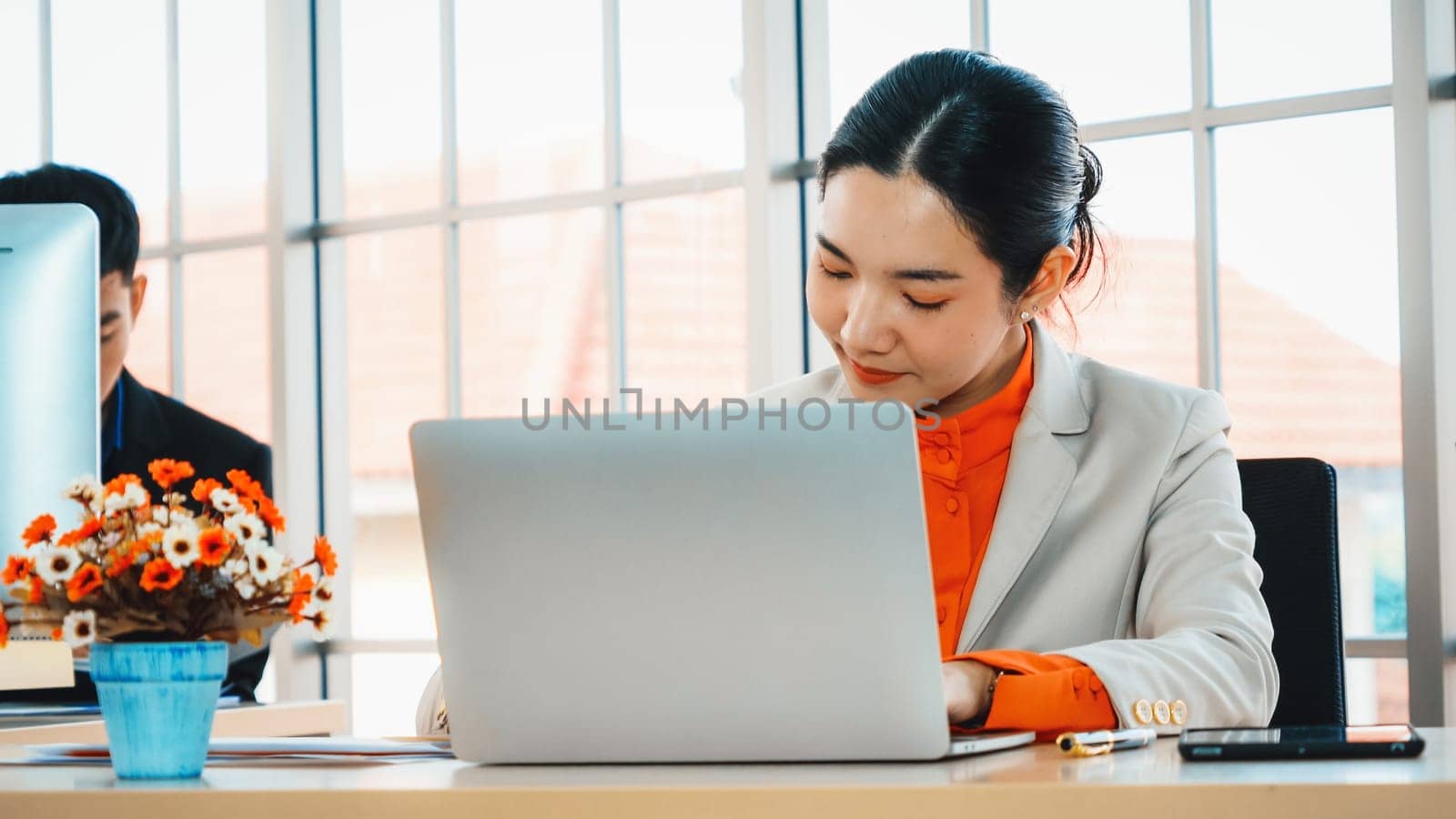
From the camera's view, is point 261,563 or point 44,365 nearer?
point 261,563

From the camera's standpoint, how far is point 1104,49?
2998 mm

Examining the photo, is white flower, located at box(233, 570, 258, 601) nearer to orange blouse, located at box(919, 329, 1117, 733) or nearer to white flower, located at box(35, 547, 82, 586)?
white flower, located at box(35, 547, 82, 586)

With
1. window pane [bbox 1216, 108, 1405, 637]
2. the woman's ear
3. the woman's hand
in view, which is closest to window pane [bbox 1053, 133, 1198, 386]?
window pane [bbox 1216, 108, 1405, 637]

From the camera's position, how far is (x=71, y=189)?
7.86 ft

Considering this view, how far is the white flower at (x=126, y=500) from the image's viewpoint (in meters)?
0.98

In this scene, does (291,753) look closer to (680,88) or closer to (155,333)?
(680,88)

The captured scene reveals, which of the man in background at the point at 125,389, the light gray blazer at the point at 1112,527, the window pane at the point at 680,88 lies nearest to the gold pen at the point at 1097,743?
the light gray blazer at the point at 1112,527

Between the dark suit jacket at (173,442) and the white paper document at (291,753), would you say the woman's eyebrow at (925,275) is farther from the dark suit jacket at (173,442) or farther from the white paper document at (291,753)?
the dark suit jacket at (173,442)

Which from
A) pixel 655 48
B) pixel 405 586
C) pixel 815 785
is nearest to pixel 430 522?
pixel 815 785

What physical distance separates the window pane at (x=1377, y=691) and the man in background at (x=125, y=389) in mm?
1921

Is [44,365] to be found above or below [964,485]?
above

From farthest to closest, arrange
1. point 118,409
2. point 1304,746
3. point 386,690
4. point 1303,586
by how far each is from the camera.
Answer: point 386,690 < point 118,409 < point 1303,586 < point 1304,746

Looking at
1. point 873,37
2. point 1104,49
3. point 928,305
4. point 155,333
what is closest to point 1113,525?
point 928,305

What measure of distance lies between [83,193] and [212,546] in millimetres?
1657
